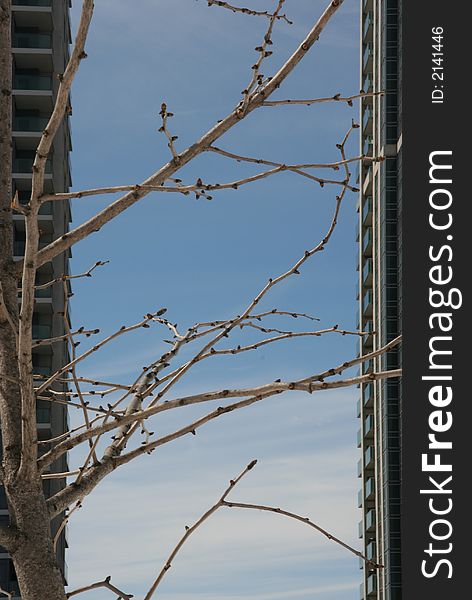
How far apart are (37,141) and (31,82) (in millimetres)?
2625

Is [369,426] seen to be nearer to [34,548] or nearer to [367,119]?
[367,119]

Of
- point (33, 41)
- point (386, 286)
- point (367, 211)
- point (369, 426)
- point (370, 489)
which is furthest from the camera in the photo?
point (367, 211)

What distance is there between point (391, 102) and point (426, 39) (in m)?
37.3

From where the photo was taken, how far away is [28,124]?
4281 cm

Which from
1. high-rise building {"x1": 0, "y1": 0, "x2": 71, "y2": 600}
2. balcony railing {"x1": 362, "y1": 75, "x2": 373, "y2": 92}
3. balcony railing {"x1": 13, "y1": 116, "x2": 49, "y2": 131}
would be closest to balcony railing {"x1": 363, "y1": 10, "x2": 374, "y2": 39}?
balcony railing {"x1": 362, "y1": 75, "x2": 373, "y2": 92}

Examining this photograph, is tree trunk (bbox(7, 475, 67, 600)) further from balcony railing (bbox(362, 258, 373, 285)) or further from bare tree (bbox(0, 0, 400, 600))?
balcony railing (bbox(362, 258, 373, 285))

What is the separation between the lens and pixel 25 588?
2.58 meters

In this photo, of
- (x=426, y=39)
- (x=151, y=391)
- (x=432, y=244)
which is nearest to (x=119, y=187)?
(x=151, y=391)

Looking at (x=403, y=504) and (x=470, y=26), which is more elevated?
(x=470, y=26)

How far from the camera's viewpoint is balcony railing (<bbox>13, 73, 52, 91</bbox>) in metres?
43.1

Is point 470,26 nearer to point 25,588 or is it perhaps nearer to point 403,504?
point 403,504

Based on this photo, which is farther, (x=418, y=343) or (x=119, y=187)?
(x=418, y=343)

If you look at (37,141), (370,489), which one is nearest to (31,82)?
(37,141)

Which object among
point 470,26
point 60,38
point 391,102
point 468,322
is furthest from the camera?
point 60,38
